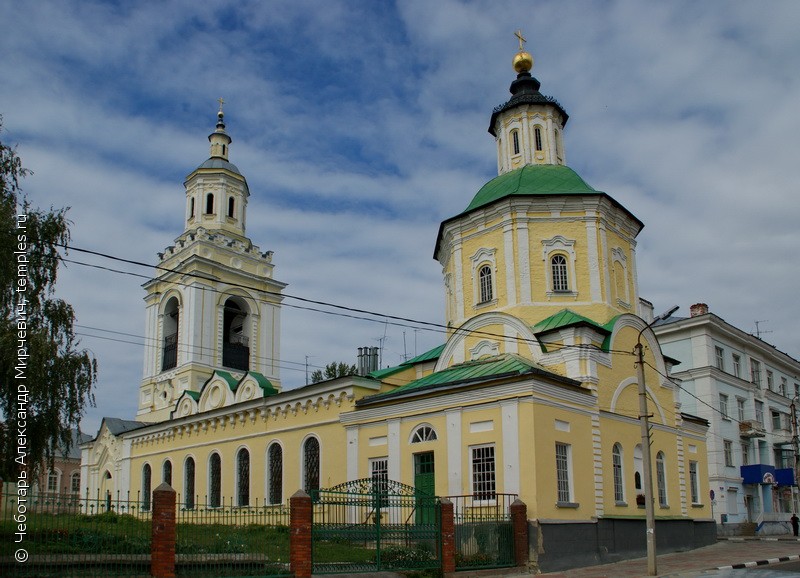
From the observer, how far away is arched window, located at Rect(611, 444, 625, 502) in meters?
23.5

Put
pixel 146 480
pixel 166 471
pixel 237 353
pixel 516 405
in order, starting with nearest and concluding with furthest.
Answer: pixel 516 405 < pixel 166 471 < pixel 146 480 < pixel 237 353

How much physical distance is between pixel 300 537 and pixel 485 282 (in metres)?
13.7

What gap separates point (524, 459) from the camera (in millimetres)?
20516

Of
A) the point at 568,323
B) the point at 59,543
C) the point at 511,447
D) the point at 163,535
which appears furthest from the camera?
the point at 568,323

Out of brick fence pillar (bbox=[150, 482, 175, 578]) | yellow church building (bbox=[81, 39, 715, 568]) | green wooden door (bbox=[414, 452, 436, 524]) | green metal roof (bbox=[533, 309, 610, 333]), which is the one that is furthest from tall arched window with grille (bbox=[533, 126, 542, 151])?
brick fence pillar (bbox=[150, 482, 175, 578])

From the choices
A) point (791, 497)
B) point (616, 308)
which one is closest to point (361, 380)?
point (616, 308)

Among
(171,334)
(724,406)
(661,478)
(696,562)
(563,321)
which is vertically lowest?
(696,562)

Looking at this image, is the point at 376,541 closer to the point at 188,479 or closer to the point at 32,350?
the point at 32,350

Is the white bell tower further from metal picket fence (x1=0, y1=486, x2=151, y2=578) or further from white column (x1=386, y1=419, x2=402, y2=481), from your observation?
metal picket fence (x1=0, y1=486, x2=151, y2=578)

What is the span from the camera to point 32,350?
59.1 ft

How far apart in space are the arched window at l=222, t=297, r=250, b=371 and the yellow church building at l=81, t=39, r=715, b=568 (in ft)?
16.8

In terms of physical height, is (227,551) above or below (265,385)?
below

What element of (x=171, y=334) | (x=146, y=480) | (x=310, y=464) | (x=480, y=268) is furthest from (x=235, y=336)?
(x=480, y=268)

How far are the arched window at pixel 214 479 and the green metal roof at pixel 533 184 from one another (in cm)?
1428
